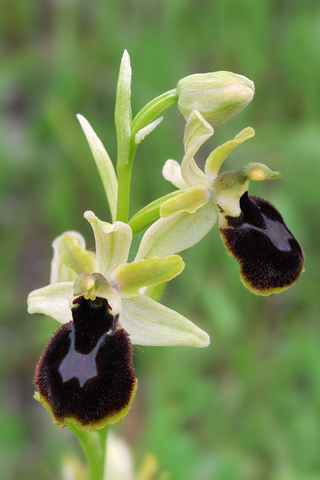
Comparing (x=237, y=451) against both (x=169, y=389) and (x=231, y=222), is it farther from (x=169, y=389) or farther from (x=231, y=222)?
(x=231, y=222)

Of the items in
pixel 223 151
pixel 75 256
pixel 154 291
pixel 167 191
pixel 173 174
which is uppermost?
pixel 223 151

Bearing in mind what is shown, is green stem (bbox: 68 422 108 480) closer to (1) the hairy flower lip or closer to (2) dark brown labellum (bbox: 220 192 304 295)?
(1) the hairy flower lip

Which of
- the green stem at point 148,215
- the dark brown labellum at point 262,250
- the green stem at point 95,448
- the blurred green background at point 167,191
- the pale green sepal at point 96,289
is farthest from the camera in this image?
the blurred green background at point 167,191

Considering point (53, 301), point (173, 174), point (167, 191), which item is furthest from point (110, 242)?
point (167, 191)

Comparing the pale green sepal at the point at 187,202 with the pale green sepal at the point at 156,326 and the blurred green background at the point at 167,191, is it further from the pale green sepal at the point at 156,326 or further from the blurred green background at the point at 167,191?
the blurred green background at the point at 167,191

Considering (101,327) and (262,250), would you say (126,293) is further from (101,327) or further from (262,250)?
(262,250)

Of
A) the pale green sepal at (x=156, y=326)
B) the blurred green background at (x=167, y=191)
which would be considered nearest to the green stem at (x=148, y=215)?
the pale green sepal at (x=156, y=326)
